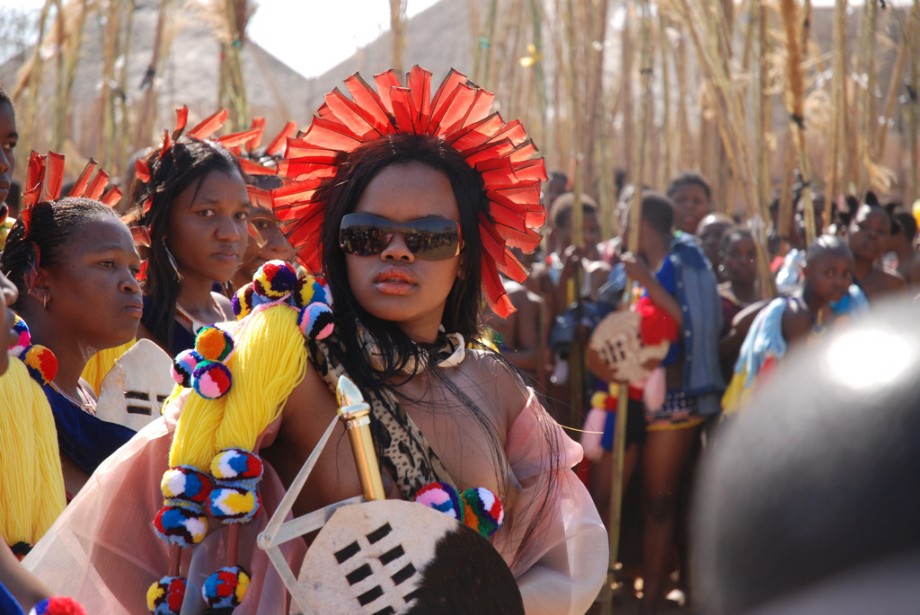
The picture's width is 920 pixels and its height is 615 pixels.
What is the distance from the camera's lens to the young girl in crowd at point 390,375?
6.09 ft

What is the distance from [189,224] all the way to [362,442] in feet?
6.29

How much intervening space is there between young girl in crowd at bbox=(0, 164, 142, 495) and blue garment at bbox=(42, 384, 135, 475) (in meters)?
0.15

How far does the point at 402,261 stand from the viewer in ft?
6.86

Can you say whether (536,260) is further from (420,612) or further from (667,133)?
(420,612)

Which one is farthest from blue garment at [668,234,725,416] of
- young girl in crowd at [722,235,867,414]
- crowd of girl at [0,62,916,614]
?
crowd of girl at [0,62,916,614]

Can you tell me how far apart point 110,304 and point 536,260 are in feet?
14.5

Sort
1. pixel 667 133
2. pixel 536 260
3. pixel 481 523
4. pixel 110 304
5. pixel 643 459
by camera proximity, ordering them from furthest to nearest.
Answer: pixel 667 133 → pixel 536 260 → pixel 643 459 → pixel 110 304 → pixel 481 523

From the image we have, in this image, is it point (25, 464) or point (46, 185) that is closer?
point (25, 464)

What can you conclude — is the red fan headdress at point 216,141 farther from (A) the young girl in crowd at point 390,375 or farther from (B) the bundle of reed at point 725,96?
(B) the bundle of reed at point 725,96

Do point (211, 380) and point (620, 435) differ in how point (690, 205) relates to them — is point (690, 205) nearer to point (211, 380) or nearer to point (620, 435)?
point (620, 435)

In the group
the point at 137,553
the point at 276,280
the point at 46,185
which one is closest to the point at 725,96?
the point at 46,185

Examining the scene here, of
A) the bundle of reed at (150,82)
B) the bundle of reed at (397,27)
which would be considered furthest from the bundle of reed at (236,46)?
the bundle of reed at (397,27)

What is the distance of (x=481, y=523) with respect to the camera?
1.95 metres

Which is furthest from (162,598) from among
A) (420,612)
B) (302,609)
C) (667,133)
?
(667,133)
